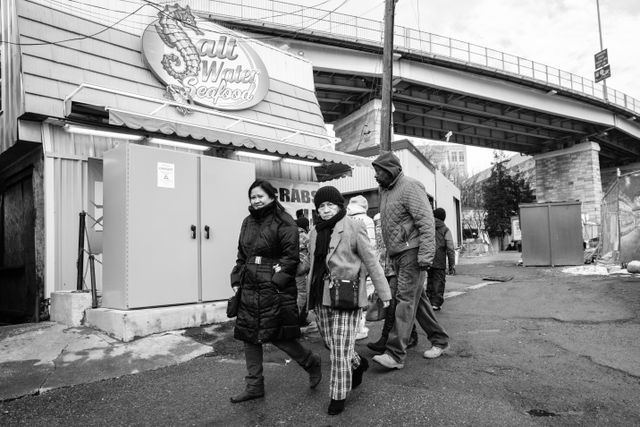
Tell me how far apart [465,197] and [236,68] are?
43.8 m

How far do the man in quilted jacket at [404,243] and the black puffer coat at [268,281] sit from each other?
106 cm

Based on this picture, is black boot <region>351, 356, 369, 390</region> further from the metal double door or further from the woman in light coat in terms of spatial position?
the metal double door

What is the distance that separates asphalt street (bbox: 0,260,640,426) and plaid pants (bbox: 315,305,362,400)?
0.20 meters

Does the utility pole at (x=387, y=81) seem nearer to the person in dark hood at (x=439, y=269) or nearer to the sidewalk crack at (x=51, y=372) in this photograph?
the person in dark hood at (x=439, y=269)

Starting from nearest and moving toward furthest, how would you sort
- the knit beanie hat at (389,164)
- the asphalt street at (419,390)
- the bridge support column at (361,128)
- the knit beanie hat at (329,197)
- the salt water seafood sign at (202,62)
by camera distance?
the asphalt street at (419,390)
the knit beanie hat at (329,197)
the knit beanie hat at (389,164)
the salt water seafood sign at (202,62)
the bridge support column at (361,128)

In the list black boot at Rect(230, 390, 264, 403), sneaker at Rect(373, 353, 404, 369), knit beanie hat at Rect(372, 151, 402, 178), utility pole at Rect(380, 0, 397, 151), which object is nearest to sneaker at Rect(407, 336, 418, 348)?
sneaker at Rect(373, 353, 404, 369)

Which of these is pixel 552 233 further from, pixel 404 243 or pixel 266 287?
pixel 266 287

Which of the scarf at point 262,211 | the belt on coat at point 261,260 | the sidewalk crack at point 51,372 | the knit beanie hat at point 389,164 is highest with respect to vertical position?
the knit beanie hat at point 389,164

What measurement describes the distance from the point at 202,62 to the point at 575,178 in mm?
33309

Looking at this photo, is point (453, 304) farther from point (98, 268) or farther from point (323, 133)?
point (98, 268)

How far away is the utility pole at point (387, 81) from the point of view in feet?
32.5

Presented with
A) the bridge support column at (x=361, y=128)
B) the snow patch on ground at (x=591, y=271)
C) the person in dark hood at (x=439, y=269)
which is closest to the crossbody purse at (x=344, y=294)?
the person in dark hood at (x=439, y=269)

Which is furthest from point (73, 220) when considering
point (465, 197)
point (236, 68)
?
point (465, 197)

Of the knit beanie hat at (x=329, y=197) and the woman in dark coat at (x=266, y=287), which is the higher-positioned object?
the knit beanie hat at (x=329, y=197)
